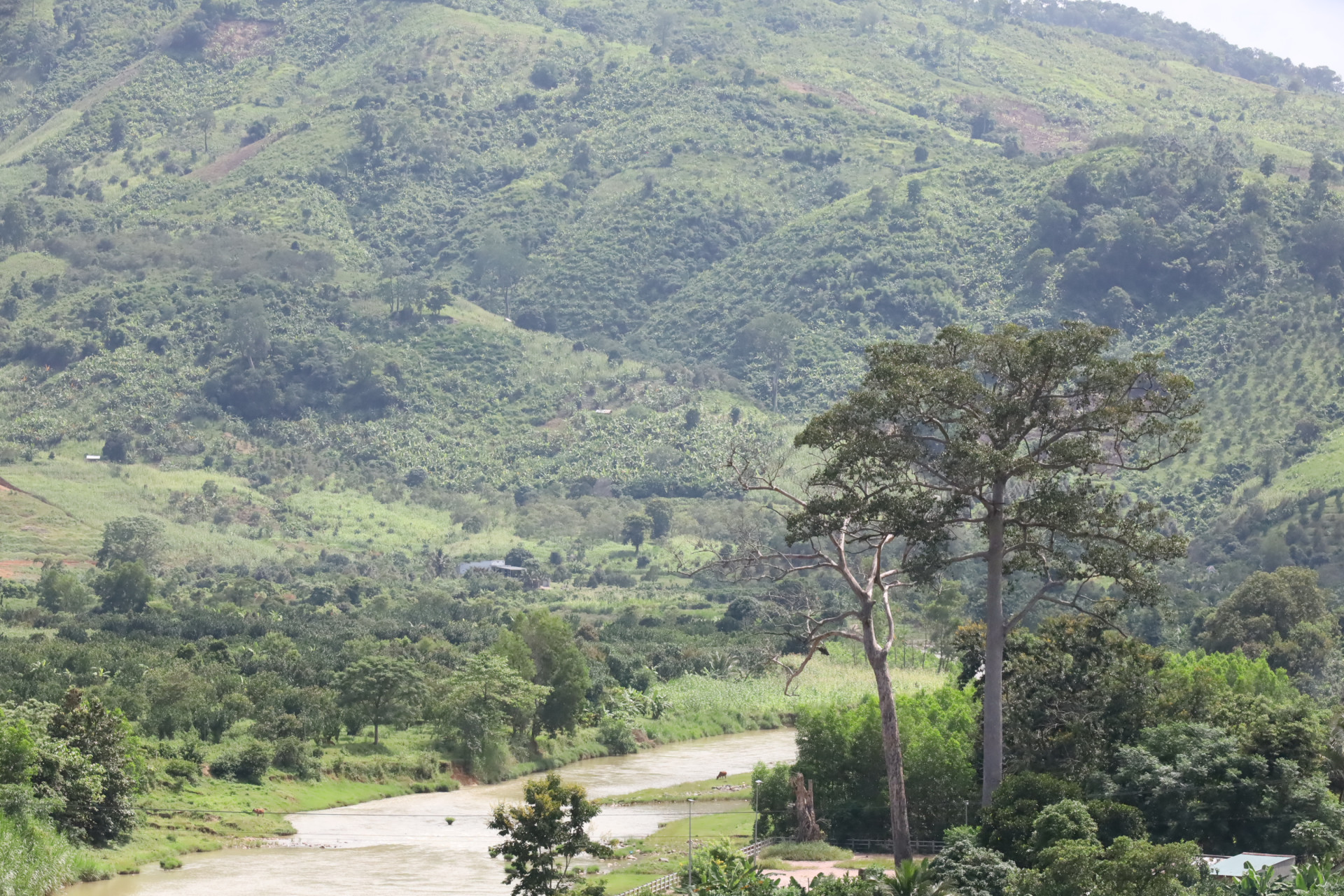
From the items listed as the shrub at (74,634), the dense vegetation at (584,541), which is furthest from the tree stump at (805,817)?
the shrub at (74,634)

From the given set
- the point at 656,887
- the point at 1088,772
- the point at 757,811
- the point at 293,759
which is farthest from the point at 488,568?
the point at 1088,772

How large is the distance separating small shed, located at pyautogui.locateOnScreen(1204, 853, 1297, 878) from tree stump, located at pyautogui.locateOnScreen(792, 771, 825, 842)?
1444 centimetres

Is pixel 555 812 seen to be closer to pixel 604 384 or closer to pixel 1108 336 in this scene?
pixel 1108 336

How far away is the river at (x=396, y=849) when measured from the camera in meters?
50.7

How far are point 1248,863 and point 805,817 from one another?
1708 cm

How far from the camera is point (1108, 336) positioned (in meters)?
43.9

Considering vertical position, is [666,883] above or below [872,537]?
below

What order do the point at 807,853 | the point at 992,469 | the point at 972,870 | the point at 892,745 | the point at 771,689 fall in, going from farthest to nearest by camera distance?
the point at 771,689 → the point at 807,853 → the point at 892,745 → the point at 992,469 → the point at 972,870

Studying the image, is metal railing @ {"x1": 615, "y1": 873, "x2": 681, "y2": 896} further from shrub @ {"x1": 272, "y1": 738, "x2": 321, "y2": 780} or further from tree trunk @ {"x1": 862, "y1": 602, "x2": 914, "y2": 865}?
shrub @ {"x1": 272, "y1": 738, "x2": 321, "y2": 780}

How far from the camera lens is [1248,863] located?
39219 millimetres

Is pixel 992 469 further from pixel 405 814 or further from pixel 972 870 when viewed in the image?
pixel 405 814

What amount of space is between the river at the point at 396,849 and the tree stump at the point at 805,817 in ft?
25.7

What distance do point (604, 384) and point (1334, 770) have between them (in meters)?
134

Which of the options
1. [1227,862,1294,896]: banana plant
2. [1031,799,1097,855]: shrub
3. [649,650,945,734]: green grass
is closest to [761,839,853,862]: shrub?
[1031,799,1097,855]: shrub
